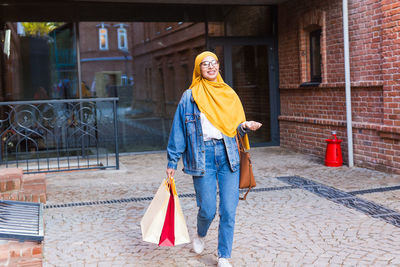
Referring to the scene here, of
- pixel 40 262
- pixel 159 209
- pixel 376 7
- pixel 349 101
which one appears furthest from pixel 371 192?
pixel 40 262

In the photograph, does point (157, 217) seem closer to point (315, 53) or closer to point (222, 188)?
point (222, 188)

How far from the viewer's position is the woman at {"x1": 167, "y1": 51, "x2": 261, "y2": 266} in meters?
4.13

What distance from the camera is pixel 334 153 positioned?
918 centimetres

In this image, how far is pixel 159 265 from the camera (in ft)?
14.6

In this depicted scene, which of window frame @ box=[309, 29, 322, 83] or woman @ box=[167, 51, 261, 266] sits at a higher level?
window frame @ box=[309, 29, 322, 83]

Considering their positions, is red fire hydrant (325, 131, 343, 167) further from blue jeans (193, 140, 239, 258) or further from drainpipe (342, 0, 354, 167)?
blue jeans (193, 140, 239, 258)

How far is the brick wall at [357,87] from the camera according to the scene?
8164 millimetres

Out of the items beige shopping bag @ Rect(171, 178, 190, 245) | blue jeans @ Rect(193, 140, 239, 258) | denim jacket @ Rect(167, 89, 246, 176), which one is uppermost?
denim jacket @ Rect(167, 89, 246, 176)

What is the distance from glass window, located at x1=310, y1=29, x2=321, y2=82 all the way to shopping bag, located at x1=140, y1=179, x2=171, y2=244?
281 inches

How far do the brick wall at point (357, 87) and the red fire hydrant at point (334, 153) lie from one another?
0.28 metres

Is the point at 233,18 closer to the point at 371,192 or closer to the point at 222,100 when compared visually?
the point at 371,192

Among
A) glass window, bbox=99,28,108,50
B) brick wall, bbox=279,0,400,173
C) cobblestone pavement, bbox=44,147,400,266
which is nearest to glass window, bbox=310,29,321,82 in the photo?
brick wall, bbox=279,0,400,173

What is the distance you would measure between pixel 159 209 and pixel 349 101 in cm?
578

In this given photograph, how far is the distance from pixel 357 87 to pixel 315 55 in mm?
1871
